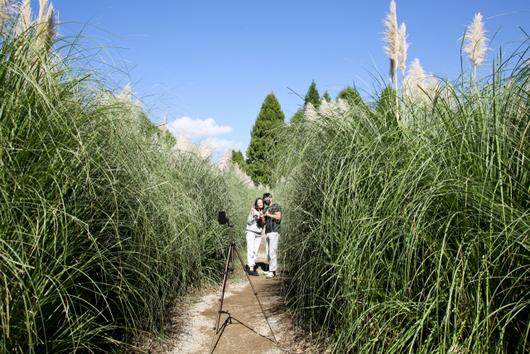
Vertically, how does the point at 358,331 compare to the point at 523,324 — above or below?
below

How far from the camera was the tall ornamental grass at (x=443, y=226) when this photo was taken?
2.31 m

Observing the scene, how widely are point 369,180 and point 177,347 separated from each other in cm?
231

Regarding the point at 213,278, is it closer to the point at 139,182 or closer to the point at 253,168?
the point at 139,182

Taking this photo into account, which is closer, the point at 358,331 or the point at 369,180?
the point at 358,331

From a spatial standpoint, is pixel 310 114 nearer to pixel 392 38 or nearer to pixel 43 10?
pixel 392 38

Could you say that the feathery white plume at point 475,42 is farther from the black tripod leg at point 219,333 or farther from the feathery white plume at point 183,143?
the feathery white plume at point 183,143

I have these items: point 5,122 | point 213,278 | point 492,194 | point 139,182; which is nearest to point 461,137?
point 492,194

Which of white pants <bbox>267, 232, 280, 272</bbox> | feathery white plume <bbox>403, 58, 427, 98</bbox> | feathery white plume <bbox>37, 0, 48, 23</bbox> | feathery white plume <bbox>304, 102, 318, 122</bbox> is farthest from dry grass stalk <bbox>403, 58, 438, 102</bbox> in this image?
white pants <bbox>267, 232, 280, 272</bbox>

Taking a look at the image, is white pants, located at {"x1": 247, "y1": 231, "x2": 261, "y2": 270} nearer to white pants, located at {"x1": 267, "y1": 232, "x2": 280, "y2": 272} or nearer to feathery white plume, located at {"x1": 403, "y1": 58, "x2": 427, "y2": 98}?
white pants, located at {"x1": 267, "y1": 232, "x2": 280, "y2": 272}

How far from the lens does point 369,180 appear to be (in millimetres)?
3184

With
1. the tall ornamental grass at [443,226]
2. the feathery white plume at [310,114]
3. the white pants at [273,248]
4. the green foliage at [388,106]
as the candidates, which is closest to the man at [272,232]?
the white pants at [273,248]

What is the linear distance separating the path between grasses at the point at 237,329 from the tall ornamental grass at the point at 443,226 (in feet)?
2.77

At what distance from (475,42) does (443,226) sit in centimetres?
212

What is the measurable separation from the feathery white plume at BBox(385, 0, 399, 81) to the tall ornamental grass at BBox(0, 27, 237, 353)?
245cm
